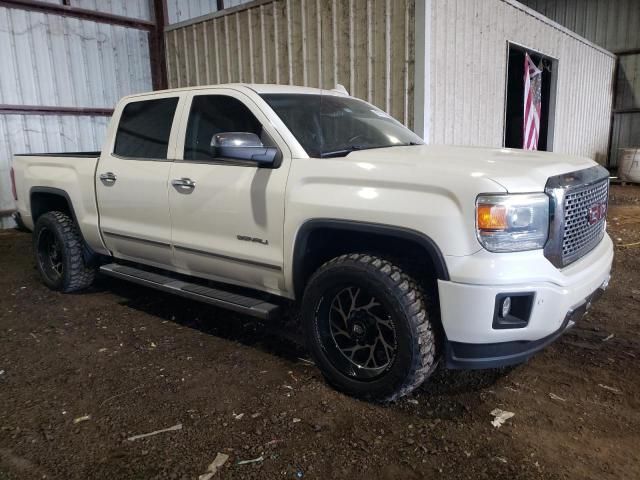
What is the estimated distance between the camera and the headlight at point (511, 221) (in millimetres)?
2545

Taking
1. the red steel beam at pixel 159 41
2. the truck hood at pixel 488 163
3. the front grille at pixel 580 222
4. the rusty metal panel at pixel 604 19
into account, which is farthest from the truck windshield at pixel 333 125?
the rusty metal panel at pixel 604 19

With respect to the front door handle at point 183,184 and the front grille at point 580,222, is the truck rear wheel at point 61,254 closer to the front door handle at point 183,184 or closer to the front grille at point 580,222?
A: the front door handle at point 183,184

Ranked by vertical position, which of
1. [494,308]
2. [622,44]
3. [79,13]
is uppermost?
[622,44]

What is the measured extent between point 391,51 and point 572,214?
4783mm

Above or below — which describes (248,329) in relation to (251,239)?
below

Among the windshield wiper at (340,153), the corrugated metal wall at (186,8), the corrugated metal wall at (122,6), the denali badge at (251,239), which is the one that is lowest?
the denali badge at (251,239)

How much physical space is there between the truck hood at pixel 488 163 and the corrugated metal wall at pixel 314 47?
380cm

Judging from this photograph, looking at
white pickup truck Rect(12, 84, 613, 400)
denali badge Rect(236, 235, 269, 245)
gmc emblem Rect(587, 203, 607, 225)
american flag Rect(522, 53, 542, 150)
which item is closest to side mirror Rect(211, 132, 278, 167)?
white pickup truck Rect(12, 84, 613, 400)

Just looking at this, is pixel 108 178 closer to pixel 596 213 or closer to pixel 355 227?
pixel 355 227

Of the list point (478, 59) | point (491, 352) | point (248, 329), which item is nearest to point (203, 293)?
point (248, 329)

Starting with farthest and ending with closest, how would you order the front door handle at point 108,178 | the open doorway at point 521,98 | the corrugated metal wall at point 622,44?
1. the corrugated metal wall at point 622,44
2. the open doorway at point 521,98
3. the front door handle at point 108,178

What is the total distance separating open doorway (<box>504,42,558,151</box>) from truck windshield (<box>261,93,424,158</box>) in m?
7.53

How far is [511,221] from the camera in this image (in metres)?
2.56

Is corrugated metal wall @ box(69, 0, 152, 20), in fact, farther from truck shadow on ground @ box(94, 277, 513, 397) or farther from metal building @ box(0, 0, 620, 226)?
truck shadow on ground @ box(94, 277, 513, 397)
